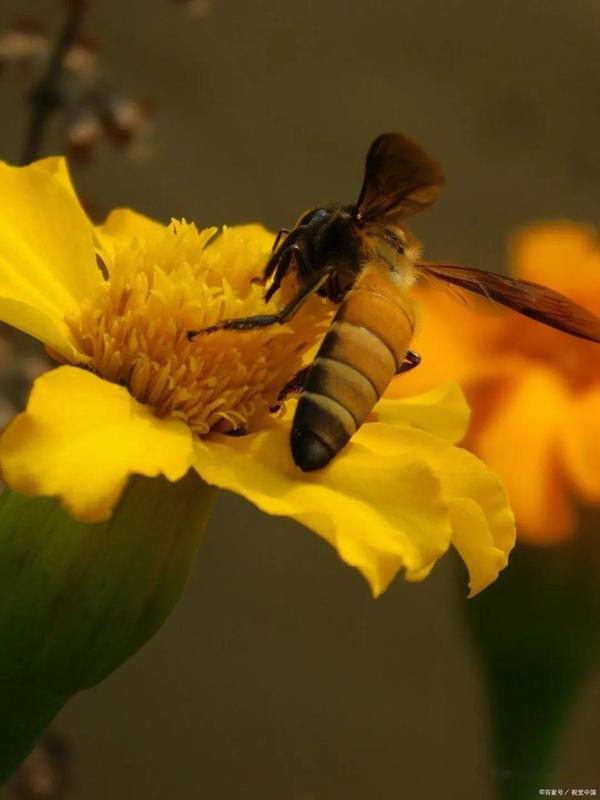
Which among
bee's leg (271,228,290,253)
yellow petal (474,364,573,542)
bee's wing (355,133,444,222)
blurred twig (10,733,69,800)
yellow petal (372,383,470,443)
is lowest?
blurred twig (10,733,69,800)

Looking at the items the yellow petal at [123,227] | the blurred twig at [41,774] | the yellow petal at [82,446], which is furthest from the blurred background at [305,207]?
the yellow petal at [82,446]

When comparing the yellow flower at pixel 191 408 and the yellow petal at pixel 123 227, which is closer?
the yellow flower at pixel 191 408

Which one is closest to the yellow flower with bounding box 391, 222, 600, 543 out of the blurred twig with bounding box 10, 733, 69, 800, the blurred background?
the blurred twig with bounding box 10, 733, 69, 800

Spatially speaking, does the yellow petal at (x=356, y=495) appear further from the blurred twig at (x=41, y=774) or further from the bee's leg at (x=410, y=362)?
the blurred twig at (x=41, y=774)

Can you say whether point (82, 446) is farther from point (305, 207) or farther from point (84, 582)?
point (305, 207)

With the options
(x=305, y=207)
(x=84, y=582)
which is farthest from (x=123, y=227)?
(x=305, y=207)

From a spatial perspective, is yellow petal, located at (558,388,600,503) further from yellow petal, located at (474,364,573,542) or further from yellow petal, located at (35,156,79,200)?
yellow petal, located at (35,156,79,200)

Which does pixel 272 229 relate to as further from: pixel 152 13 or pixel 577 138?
pixel 577 138
